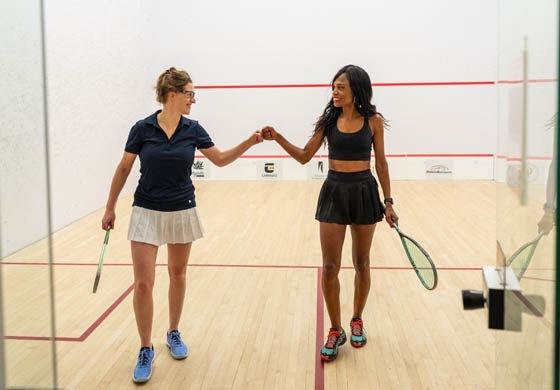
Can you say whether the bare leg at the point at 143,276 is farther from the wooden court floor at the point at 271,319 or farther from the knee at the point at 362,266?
the knee at the point at 362,266

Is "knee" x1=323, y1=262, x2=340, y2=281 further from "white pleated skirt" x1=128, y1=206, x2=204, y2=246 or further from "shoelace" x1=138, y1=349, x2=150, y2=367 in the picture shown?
"shoelace" x1=138, y1=349, x2=150, y2=367

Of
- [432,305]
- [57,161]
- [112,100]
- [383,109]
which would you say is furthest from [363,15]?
[432,305]

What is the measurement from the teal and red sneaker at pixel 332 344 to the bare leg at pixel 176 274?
543 millimetres

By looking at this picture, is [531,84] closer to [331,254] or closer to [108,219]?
[331,254]

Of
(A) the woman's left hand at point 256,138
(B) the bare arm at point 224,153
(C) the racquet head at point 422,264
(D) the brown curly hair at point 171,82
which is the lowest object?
(C) the racquet head at point 422,264

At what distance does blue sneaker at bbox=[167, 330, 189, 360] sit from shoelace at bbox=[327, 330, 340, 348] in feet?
1.69

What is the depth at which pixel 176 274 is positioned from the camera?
228cm

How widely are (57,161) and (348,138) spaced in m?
3.04

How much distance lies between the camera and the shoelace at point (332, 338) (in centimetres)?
226

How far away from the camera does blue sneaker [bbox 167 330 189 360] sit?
2.28m

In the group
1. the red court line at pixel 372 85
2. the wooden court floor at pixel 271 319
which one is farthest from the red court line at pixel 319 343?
the red court line at pixel 372 85

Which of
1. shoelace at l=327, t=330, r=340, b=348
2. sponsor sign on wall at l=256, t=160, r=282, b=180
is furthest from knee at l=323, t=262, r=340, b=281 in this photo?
sponsor sign on wall at l=256, t=160, r=282, b=180

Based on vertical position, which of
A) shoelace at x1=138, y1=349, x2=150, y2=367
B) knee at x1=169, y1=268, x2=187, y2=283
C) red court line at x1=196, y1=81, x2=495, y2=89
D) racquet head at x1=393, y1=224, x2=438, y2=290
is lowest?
shoelace at x1=138, y1=349, x2=150, y2=367

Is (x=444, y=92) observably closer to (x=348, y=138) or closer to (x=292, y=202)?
(x=292, y=202)
